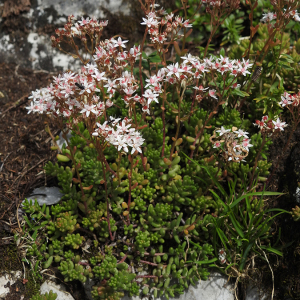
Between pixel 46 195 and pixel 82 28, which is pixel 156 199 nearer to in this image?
pixel 46 195

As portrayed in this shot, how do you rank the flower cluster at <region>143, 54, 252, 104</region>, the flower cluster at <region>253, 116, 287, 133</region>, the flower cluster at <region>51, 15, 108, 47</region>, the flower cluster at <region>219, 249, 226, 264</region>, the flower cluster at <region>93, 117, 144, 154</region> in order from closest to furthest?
the flower cluster at <region>93, 117, 144, 154</region> < the flower cluster at <region>143, 54, 252, 104</region> < the flower cluster at <region>253, 116, 287, 133</region> < the flower cluster at <region>51, 15, 108, 47</region> < the flower cluster at <region>219, 249, 226, 264</region>

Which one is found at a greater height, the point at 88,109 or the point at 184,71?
the point at 184,71

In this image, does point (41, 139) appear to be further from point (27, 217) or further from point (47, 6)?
point (47, 6)

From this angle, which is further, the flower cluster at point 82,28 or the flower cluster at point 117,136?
the flower cluster at point 82,28

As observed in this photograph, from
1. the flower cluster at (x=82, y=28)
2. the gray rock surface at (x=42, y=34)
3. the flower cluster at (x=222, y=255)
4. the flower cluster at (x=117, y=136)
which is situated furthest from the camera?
the gray rock surface at (x=42, y=34)

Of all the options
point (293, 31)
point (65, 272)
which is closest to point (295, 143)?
point (293, 31)

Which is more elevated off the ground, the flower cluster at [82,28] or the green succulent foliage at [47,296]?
the flower cluster at [82,28]

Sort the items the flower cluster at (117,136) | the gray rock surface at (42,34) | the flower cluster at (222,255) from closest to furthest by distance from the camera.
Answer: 1. the flower cluster at (117,136)
2. the flower cluster at (222,255)
3. the gray rock surface at (42,34)

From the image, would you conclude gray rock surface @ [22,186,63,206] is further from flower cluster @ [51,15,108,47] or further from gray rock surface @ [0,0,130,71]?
gray rock surface @ [0,0,130,71]

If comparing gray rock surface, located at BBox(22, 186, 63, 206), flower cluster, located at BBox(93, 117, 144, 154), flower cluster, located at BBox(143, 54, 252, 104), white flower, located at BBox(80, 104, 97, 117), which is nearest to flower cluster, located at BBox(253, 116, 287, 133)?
flower cluster, located at BBox(143, 54, 252, 104)

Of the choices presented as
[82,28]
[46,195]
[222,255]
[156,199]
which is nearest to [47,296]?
[46,195]

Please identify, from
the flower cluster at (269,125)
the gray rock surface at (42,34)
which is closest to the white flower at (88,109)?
the flower cluster at (269,125)

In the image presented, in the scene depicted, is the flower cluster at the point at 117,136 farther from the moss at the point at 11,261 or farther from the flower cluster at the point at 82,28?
the moss at the point at 11,261
